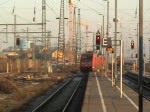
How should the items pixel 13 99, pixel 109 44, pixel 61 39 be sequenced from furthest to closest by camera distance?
pixel 61 39 → pixel 13 99 → pixel 109 44

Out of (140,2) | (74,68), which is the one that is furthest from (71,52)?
(140,2)

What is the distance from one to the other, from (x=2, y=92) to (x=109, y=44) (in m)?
12.5

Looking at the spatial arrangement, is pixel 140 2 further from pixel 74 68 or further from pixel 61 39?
pixel 74 68

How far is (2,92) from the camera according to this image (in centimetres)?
3775

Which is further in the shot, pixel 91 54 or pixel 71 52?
pixel 71 52

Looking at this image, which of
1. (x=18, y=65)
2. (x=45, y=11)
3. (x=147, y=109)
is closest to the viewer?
(x=147, y=109)

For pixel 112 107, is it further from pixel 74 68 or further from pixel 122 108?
pixel 74 68

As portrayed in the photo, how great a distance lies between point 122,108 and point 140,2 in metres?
Answer: 8.38

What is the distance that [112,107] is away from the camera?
22469 millimetres

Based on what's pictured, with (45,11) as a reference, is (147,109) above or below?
below

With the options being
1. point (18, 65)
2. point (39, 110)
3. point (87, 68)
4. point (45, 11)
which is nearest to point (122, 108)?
point (39, 110)

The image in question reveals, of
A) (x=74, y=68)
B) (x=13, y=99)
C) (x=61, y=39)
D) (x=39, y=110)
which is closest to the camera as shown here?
(x=39, y=110)

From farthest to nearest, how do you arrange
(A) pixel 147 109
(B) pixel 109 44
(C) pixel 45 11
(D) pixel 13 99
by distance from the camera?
(C) pixel 45 11 < (D) pixel 13 99 < (B) pixel 109 44 < (A) pixel 147 109

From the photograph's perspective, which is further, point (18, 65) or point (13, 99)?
point (18, 65)
